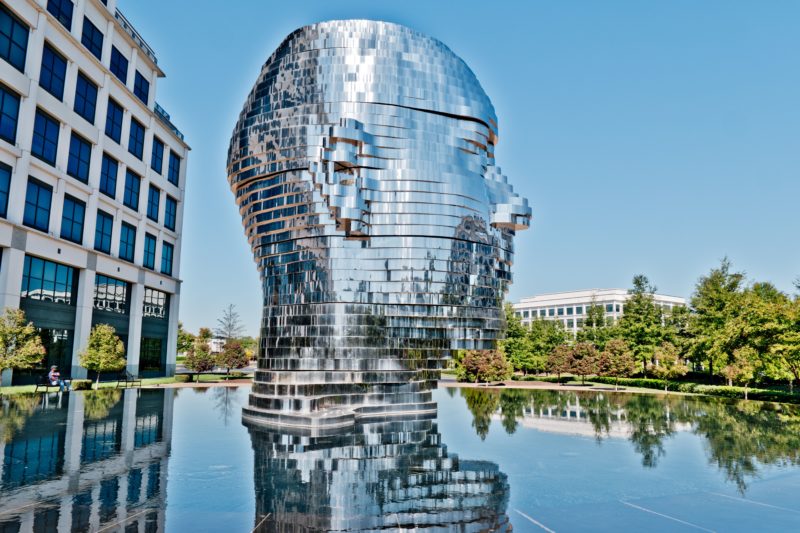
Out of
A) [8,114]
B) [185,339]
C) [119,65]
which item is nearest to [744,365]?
[8,114]

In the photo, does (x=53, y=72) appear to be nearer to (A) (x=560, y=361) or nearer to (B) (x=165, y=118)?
(B) (x=165, y=118)

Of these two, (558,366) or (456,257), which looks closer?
(456,257)

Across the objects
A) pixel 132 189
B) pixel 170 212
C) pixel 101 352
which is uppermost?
pixel 132 189

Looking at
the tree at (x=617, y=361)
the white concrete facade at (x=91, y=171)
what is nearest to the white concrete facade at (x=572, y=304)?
the tree at (x=617, y=361)

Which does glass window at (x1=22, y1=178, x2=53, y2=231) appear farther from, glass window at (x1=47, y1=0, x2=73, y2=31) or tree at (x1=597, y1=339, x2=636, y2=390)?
tree at (x1=597, y1=339, x2=636, y2=390)

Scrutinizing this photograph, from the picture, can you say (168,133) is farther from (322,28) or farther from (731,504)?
(731,504)

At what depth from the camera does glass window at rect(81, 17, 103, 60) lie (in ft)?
152

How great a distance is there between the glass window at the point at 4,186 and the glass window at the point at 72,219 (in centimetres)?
674

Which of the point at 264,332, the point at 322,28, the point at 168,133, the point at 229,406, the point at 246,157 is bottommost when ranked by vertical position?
the point at 229,406

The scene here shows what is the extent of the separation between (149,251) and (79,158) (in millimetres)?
15430

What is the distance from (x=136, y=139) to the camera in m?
55.7

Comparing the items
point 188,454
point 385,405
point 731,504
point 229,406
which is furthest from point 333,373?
point 731,504

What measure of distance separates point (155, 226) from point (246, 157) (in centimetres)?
3675

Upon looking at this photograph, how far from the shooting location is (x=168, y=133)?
203 ft
